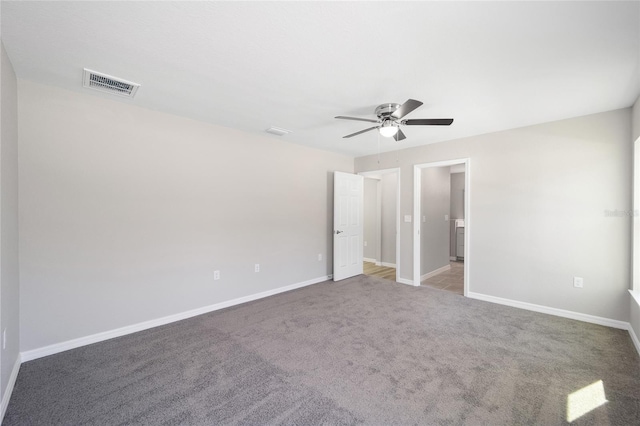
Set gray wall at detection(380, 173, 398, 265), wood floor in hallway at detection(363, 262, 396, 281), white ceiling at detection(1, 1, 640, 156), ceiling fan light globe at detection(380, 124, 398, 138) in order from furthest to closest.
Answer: gray wall at detection(380, 173, 398, 265)
wood floor in hallway at detection(363, 262, 396, 281)
ceiling fan light globe at detection(380, 124, 398, 138)
white ceiling at detection(1, 1, 640, 156)

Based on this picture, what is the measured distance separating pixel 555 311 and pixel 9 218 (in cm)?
569

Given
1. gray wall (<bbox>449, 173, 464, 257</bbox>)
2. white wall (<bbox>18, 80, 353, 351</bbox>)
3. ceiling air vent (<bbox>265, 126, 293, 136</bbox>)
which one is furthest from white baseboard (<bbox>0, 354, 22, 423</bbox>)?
gray wall (<bbox>449, 173, 464, 257</bbox>)

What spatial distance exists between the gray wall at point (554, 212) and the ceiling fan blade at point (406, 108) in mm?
2194

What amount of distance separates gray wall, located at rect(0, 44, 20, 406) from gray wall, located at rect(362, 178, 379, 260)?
6.19 meters

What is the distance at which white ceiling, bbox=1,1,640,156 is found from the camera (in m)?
1.60

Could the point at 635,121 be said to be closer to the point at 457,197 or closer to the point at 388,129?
the point at 388,129

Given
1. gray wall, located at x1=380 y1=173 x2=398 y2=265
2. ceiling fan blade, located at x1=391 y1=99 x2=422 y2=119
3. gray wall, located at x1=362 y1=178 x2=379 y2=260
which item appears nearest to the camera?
ceiling fan blade, located at x1=391 y1=99 x2=422 y2=119

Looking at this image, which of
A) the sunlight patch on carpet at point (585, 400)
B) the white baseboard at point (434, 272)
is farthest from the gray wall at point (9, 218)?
the white baseboard at point (434, 272)

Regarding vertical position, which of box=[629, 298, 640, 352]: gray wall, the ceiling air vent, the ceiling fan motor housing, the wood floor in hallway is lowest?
the wood floor in hallway

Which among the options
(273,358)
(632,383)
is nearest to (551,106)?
(632,383)

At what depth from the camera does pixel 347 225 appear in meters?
5.42

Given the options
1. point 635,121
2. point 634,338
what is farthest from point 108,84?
point 634,338

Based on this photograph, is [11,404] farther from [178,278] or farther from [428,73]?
[428,73]

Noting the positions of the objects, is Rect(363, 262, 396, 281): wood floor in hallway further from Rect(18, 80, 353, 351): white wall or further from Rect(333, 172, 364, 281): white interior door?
Rect(18, 80, 353, 351): white wall
